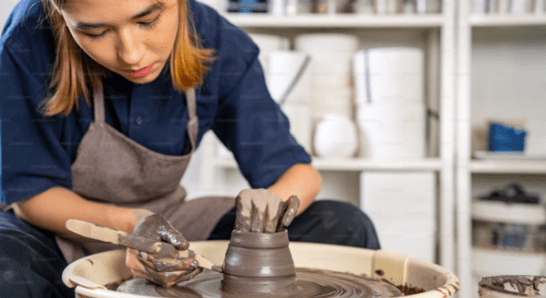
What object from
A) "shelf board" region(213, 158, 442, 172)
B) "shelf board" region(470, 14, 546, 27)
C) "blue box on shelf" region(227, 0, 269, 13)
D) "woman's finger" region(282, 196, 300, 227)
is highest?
"blue box on shelf" region(227, 0, 269, 13)

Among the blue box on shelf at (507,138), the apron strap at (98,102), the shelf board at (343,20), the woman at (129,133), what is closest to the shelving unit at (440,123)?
the shelf board at (343,20)

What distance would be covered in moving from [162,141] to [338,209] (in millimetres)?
428

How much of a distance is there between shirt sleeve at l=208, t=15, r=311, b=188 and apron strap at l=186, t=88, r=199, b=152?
0.08 metres

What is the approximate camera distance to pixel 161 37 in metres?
0.88

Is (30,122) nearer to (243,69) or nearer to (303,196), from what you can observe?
(243,69)

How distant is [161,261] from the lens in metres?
0.79

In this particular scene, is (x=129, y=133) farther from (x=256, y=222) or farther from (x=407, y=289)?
(x=407, y=289)

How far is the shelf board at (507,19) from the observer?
1.77 metres

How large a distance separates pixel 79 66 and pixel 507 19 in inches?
57.1

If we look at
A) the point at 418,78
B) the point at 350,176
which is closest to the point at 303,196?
the point at 418,78

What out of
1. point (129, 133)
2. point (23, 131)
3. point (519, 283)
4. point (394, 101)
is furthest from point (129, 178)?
point (394, 101)

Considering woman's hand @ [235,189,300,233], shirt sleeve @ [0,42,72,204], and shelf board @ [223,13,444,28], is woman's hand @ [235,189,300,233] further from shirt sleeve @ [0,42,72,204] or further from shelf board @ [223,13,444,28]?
shelf board @ [223,13,444,28]

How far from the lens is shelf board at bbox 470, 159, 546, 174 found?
176 cm

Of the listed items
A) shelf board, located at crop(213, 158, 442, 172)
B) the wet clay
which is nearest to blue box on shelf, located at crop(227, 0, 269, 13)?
shelf board, located at crop(213, 158, 442, 172)
